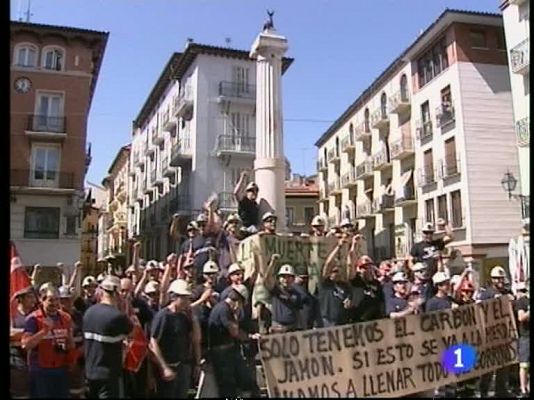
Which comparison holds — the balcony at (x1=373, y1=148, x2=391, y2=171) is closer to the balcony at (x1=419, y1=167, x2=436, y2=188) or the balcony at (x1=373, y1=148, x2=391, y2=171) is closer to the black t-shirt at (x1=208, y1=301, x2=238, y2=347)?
the balcony at (x1=419, y1=167, x2=436, y2=188)

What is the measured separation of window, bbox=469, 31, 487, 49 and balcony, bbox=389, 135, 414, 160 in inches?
261

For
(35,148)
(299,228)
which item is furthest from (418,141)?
(35,148)

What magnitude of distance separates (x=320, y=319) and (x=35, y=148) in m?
26.6

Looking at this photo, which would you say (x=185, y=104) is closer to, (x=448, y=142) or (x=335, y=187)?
(x=335, y=187)

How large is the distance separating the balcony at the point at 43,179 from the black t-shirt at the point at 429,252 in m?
24.1

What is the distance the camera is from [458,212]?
1142 inches

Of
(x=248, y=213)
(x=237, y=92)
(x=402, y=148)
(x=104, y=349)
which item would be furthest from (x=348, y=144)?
(x=104, y=349)

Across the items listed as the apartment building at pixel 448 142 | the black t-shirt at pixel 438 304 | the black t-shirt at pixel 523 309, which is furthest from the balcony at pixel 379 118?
the black t-shirt at pixel 438 304

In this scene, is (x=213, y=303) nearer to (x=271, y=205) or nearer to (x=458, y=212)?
(x=271, y=205)

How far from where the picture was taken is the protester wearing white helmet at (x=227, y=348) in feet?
22.2

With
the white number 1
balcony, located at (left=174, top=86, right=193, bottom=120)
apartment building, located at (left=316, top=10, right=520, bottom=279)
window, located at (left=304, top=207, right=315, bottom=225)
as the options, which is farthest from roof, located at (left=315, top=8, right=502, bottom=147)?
the white number 1

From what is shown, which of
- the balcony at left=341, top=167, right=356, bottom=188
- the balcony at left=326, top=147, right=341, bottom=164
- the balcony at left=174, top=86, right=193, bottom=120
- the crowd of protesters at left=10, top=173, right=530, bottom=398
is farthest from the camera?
the balcony at left=326, top=147, right=341, bottom=164

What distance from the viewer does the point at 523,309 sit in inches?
329

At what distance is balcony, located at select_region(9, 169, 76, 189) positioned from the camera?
1164 inches
